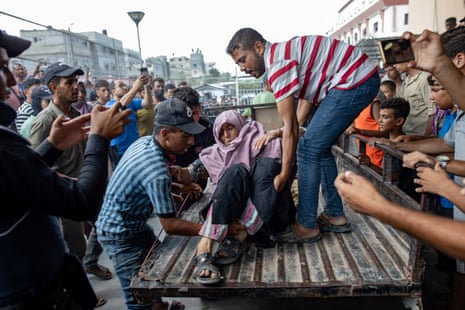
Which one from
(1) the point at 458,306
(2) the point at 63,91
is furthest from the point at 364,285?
(2) the point at 63,91

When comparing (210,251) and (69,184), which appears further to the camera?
(210,251)

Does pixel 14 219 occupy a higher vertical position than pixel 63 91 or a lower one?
lower

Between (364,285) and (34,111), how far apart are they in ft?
13.6

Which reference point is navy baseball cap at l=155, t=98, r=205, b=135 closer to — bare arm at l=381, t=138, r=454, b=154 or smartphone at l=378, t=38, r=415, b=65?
smartphone at l=378, t=38, r=415, b=65

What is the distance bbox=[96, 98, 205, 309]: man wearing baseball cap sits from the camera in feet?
6.56

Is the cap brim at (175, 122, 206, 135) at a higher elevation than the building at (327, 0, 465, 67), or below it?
below

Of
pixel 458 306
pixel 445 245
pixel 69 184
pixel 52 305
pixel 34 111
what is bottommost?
pixel 458 306

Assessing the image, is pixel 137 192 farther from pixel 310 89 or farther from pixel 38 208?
pixel 310 89

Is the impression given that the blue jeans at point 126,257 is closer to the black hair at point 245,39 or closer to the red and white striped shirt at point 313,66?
the red and white striped shirt at point 313,66

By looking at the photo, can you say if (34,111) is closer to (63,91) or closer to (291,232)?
(63,91)

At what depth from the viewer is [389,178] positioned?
249 cm

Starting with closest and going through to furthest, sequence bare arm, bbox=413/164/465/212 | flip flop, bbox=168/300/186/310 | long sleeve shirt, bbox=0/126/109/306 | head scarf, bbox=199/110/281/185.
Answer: long sleeve shirt, bbox=0/126/109/306 → bare arm, bbox=413/164/465/212 → head scarf, bbox=199/110/281/185 → flip flop, bbox=168/300/186/310

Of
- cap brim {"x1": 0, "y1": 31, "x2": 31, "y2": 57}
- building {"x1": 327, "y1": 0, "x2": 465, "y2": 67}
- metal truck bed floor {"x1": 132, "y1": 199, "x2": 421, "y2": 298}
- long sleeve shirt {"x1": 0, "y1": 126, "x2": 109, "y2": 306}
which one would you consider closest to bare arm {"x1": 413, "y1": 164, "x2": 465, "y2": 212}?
metal truck bed floor {"x1": 132, "y1": 199, "x2": 421, "y2": 298}

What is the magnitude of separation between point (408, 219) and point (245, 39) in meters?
1.79
